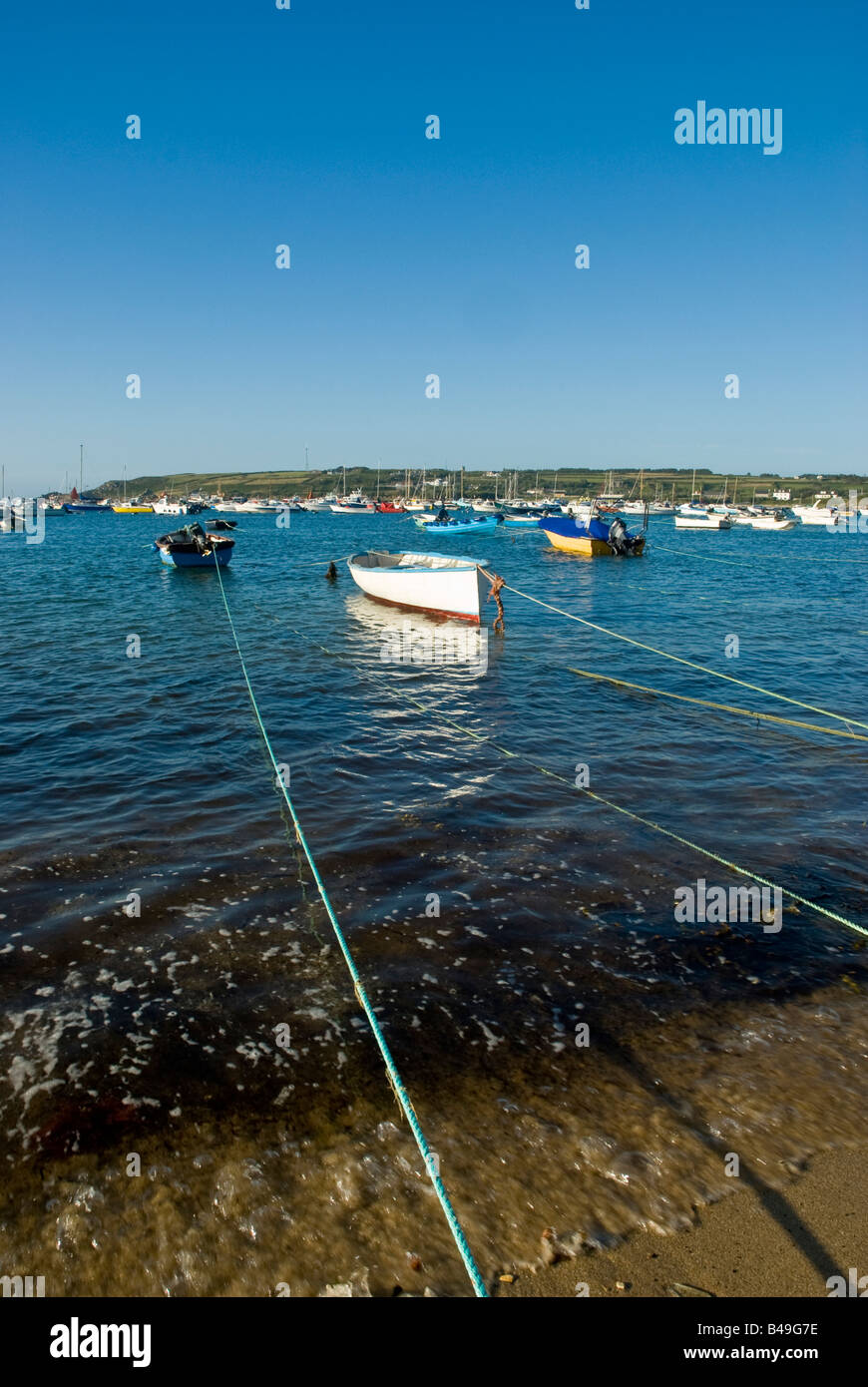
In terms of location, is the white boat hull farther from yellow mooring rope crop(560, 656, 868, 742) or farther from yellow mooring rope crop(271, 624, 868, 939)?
yellow mooring rope crop(271, 624, 868, 939)

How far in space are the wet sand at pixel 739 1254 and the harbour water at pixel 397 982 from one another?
12 centimetres

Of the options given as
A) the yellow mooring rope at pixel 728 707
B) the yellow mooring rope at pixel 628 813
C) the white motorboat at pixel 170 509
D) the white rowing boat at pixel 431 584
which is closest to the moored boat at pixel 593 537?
the white rowing boat at pixel 431 584

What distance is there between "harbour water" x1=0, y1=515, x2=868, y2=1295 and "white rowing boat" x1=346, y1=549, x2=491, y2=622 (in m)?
10.2

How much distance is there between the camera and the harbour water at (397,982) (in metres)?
4.54

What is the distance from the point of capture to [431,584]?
28047 mm

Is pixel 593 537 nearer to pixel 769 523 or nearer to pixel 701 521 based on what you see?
pixel 701 521

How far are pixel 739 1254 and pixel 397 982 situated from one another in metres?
3.46

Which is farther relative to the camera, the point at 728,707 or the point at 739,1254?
the point at 728,707

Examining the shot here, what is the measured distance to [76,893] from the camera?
27.9ft

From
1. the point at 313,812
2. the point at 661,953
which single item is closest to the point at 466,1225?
the point at 661,953

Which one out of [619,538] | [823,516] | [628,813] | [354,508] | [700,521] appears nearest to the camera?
[628,813]

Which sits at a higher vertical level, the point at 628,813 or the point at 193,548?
the point at 193,548

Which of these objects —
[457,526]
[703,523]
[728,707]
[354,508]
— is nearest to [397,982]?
[728,707]

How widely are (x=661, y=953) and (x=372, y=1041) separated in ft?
10.3
